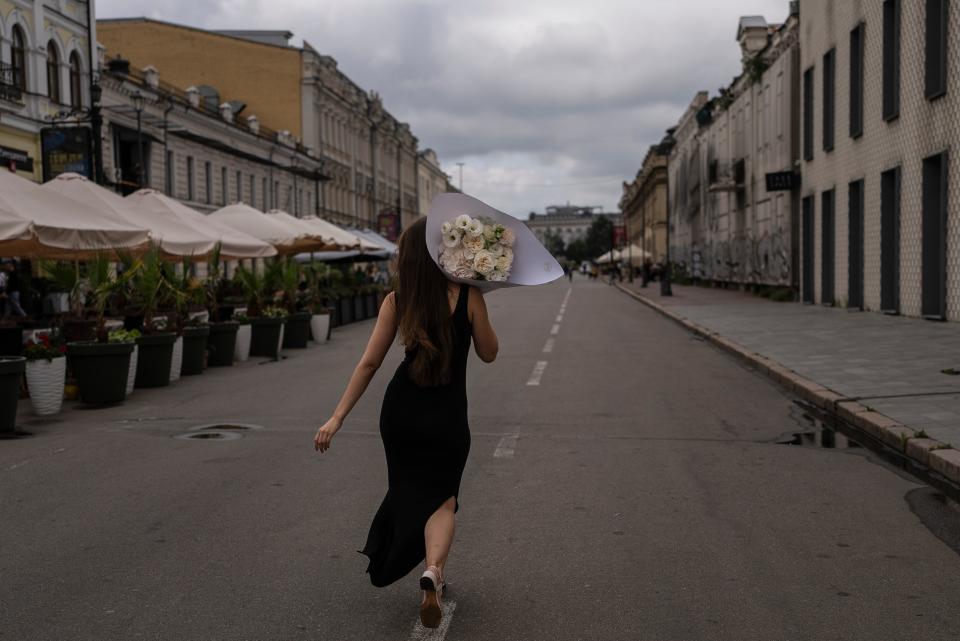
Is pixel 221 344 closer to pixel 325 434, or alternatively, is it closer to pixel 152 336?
pixel 152 336

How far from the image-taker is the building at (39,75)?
27.2 metres

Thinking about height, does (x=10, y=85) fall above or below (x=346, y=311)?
above

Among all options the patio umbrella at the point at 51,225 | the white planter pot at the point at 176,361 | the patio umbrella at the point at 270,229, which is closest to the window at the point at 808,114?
the patio umbrella at the point at 270,229

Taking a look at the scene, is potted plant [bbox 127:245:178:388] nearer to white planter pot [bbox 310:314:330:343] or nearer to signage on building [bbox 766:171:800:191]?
white planter pot [bbox 310:314:330:343]

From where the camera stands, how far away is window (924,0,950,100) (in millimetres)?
17922

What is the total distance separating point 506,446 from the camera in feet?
26.8

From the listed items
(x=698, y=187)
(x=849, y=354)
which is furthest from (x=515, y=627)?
(x=698, y=187)

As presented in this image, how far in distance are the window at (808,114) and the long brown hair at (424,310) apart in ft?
87.8

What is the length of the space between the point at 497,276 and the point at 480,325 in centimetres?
23

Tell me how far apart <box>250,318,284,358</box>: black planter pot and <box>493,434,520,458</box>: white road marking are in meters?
9.54

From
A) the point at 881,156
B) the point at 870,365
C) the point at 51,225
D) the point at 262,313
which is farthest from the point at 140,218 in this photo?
the point at 881,156

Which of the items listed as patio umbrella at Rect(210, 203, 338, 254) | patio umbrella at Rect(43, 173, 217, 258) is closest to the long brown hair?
patio umbrella at Rect(43, 173, 217, 258)

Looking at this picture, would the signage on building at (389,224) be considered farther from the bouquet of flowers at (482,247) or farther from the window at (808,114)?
the bouquet of flowers at (482,247)

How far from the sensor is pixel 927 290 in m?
18.8
